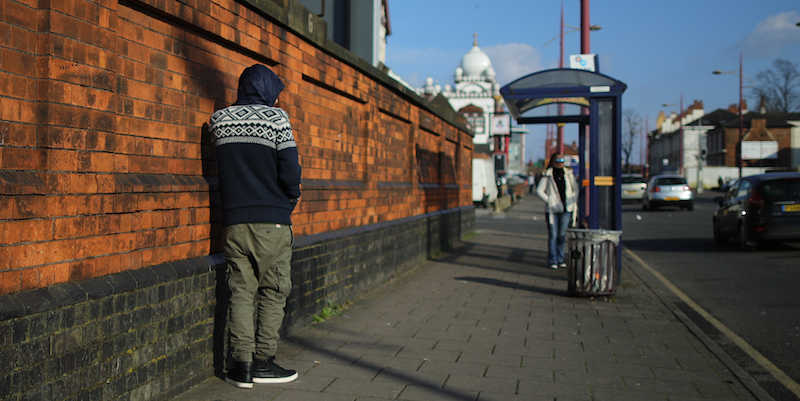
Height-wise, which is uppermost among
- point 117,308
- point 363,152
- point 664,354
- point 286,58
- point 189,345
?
point 286,58

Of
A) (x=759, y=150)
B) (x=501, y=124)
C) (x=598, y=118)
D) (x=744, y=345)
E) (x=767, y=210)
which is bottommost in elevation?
(x=744, y=345)

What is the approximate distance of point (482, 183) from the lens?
29.9 metres

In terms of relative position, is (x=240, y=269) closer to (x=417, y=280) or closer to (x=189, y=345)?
(x=189, y=345)

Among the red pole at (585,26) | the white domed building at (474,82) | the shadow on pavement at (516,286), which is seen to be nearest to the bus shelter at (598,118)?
the shadow on pavement at (516,286)

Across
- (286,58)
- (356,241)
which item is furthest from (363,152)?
(286,58)

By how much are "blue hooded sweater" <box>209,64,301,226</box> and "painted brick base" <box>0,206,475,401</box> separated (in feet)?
1.67

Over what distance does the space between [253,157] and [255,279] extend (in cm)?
76

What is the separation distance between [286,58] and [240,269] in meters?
2.22

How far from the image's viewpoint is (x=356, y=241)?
277 inches

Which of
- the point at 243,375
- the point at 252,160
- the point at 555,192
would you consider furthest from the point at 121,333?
the point at 555,192

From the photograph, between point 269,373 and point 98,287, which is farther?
point 269,373

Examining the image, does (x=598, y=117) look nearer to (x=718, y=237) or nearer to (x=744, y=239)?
(x=744, y=239)

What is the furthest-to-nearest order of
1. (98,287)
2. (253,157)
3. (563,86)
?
(563,86)
(253,157)
(98,287)

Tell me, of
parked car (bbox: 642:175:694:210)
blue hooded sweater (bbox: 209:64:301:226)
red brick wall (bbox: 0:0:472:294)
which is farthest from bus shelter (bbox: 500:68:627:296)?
parked car (bbox: 642:175:694:210)
